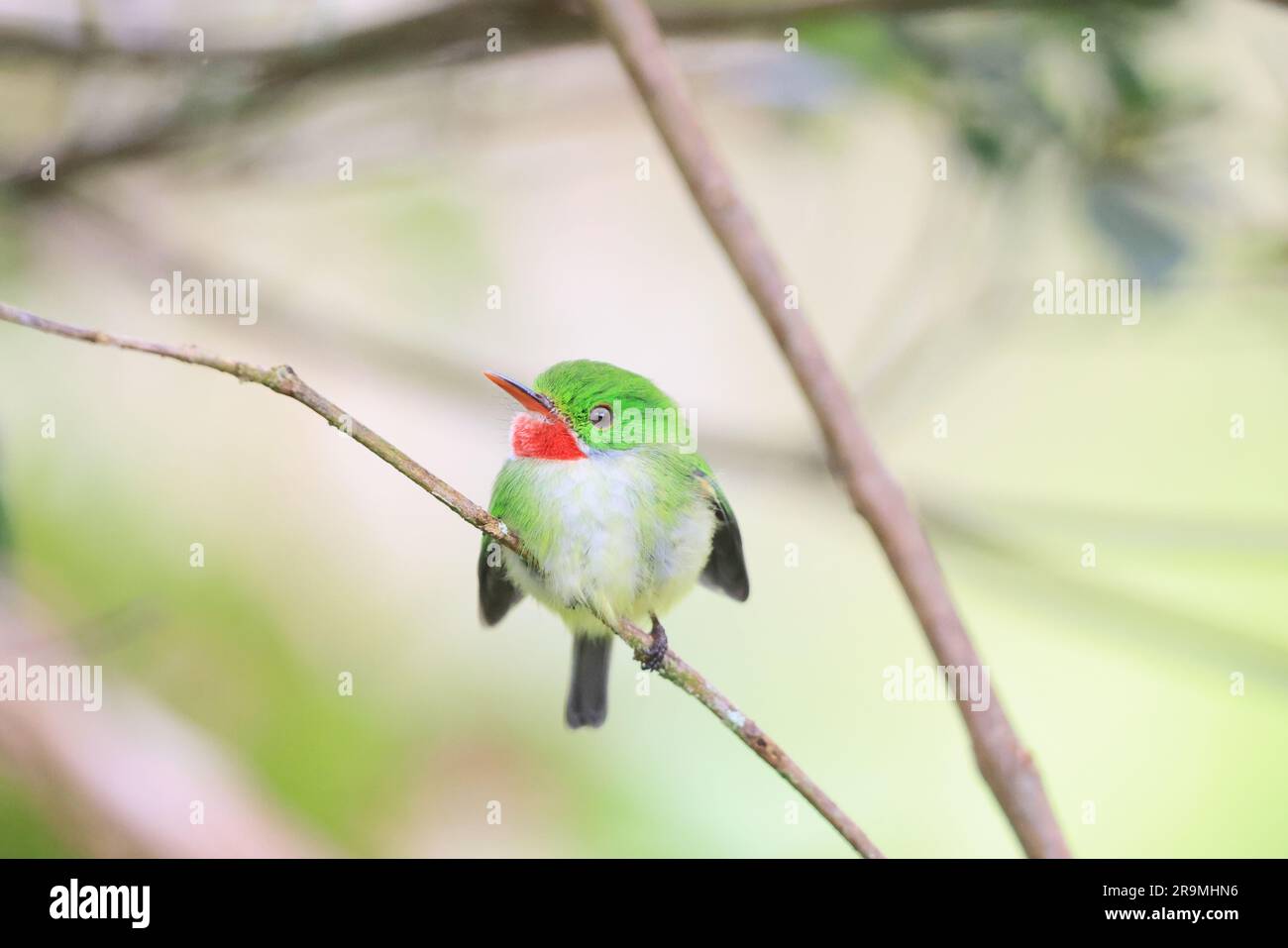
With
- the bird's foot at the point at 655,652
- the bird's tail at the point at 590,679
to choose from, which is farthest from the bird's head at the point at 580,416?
the bird's tail at the point at 590,679

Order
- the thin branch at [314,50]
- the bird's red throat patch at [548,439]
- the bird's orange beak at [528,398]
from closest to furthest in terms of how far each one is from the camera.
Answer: the bird's orange beak at [528,398] < the bird's red throat patch at [548,439] < the thin branch at [314,50]

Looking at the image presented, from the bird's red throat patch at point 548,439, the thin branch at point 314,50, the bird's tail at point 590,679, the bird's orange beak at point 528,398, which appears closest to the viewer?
the bird's orange beak at point 528,398

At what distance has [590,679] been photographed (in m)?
2.60

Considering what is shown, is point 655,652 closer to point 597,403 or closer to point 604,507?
point 604,507

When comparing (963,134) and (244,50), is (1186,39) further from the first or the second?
(244,50)

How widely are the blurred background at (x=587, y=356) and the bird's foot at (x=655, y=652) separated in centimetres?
41

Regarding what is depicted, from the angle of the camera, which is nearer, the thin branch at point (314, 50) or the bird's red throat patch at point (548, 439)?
the bird's red throat patch at point (548, 439)

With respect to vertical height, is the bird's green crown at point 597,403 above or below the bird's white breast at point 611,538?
above

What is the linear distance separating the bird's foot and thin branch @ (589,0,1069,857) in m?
0.55

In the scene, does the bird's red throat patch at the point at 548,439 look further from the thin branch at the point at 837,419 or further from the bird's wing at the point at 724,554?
the thin branch at the point at 837,419

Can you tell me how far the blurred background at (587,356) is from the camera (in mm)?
2463

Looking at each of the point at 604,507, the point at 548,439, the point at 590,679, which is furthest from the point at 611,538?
the point at 590,679

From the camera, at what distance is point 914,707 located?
3344mm

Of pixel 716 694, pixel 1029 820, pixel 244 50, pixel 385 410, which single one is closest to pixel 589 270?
pixel 385 410
